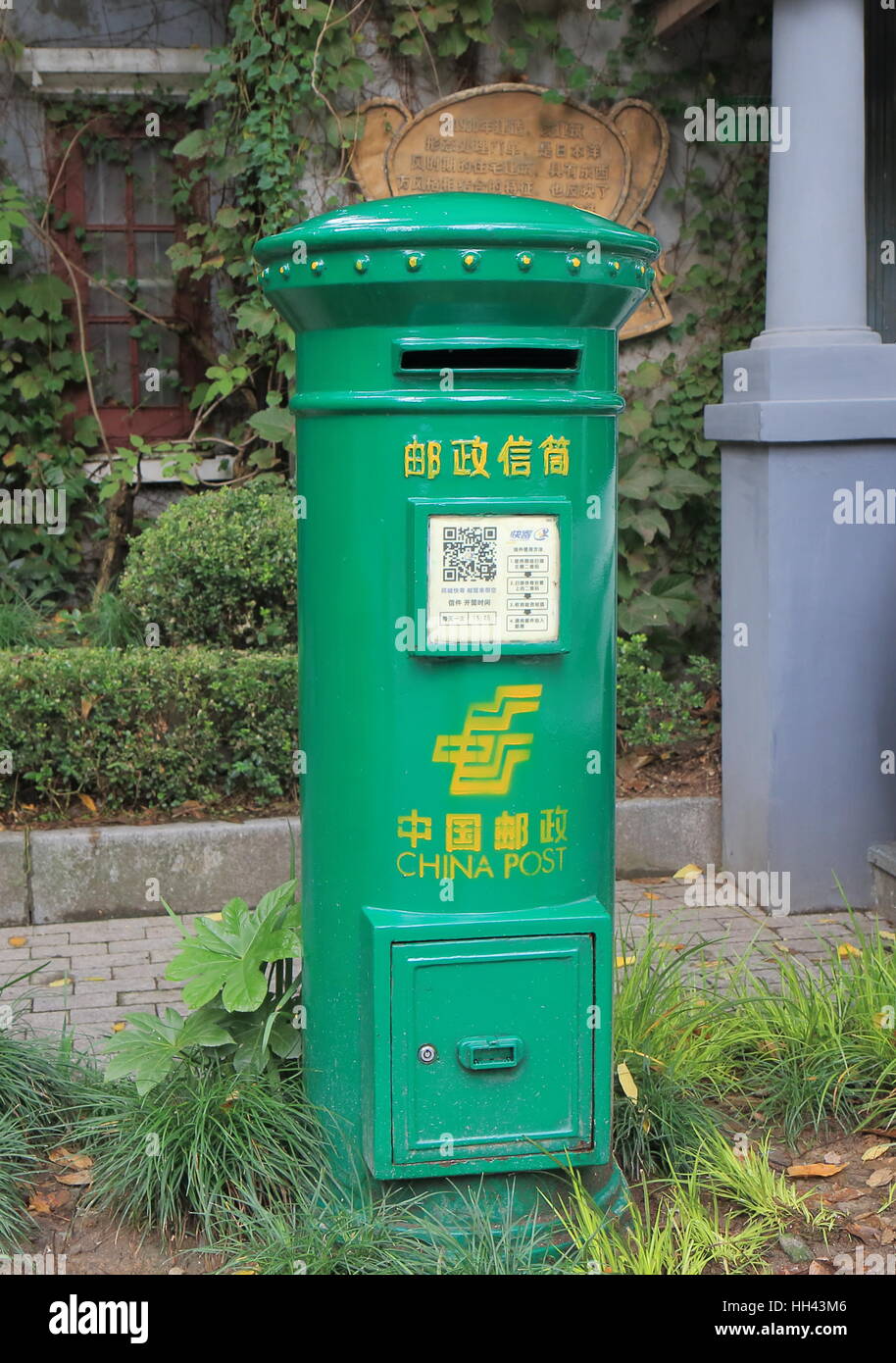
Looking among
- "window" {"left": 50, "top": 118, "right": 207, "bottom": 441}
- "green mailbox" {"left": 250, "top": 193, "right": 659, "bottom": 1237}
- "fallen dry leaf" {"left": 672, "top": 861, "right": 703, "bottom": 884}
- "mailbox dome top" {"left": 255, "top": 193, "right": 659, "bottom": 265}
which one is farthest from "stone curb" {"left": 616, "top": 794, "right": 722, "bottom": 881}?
"window" {"left": 50, "top": 118, "right": 207, "bottom": 441}

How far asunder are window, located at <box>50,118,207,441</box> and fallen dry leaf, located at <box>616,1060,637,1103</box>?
5.36m

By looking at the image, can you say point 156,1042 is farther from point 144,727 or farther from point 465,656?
point 144,727

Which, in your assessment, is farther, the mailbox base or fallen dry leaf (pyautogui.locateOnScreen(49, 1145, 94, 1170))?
fallen dry leaf (pyautogui.locateOnScreen(49, 1145, 94, 1170))

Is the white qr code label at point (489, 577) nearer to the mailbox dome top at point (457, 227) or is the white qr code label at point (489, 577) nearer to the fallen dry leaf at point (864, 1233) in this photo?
the mailbox dome top at point (457, 227)

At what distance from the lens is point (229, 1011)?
3.38m

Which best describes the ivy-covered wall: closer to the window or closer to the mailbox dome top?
the window

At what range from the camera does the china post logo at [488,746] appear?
2916 mm

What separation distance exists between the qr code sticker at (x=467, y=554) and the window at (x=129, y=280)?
5.40 meters

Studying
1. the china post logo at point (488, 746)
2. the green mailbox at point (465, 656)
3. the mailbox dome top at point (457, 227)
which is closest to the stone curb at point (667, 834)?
the green mailbox at point (465, 656)

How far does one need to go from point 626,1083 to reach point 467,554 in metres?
1.30

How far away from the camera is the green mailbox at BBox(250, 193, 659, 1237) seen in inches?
112

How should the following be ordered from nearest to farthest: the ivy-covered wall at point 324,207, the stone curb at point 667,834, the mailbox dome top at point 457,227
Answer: the mailbox dome top at point 457,227 < the stone curb at point 667,834 < the ivy-covered wall at point 324,207

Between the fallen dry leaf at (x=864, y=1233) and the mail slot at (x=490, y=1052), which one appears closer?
the mail slot at (x=490, y=1052)

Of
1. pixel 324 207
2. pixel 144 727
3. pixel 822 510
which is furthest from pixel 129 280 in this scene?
pixel 822 510
